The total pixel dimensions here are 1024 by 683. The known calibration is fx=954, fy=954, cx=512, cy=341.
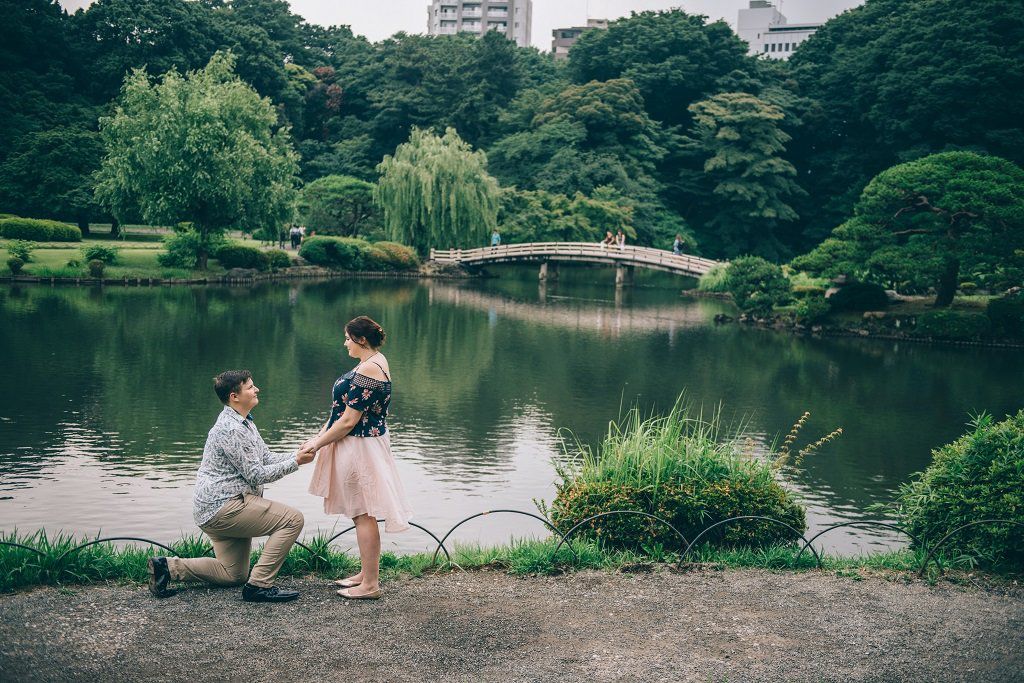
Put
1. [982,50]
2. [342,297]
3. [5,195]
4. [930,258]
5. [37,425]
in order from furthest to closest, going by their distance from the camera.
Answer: [982,50]
[5,195]
[342,297]
[930,258]
[37,425]

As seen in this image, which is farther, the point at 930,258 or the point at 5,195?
the point at 5,195

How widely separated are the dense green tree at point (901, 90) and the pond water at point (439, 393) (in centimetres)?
2373

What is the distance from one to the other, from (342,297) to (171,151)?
8.34 m

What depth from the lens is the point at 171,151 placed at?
3488 centimetres

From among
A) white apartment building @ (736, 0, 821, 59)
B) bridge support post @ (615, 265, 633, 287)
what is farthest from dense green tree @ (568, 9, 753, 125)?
white apartment building @ (736, 0, 821, 59)

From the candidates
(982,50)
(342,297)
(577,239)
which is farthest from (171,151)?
(982,50)

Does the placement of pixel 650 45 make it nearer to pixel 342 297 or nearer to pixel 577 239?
pixel 577 239

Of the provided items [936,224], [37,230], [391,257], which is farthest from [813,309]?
[37,230]

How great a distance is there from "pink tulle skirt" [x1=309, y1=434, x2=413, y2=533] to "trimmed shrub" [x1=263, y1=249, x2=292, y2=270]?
35.9 m

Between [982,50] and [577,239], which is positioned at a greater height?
[982,50]

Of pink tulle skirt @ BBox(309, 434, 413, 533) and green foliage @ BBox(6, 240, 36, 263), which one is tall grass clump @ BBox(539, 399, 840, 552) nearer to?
pink tulle skirt @ BBox(309, 434, 413, 533)

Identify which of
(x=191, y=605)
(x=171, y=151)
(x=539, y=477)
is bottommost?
(x=539, y=477)

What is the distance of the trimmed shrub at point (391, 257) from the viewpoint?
44469 mm

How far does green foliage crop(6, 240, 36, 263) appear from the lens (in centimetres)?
3219
